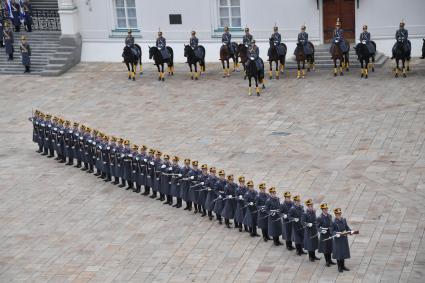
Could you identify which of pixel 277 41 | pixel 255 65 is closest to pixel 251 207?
pixel 255 65

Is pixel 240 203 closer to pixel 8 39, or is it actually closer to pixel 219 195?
pixel 219 195

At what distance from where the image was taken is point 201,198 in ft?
85.5

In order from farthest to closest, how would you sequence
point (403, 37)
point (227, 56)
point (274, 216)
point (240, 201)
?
point (227, 56), point (403, 37), point (240, 201), point (274, 216)

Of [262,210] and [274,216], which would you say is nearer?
[274,216]

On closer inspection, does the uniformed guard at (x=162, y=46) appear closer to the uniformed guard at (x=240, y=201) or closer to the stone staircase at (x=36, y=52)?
the stone staircase at (x=36, y=52)

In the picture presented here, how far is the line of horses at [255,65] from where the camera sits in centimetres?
3709

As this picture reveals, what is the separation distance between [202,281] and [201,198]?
13.9 feet

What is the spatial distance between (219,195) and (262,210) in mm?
1725

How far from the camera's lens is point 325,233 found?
22.2 metres

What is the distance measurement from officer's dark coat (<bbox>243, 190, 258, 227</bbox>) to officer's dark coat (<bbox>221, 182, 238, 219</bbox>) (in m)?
0.61

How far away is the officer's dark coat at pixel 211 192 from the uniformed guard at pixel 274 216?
2178mm

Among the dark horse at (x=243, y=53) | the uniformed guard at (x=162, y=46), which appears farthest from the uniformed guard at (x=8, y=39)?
the dark horse at (x=243, y=53)

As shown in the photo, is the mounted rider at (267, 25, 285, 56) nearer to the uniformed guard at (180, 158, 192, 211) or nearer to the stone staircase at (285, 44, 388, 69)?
the stone staircase at (285, 44, 388, 69)

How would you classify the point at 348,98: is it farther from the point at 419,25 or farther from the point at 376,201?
the point at 376,201
